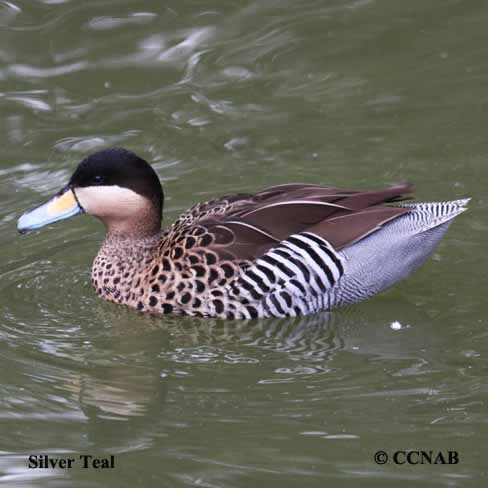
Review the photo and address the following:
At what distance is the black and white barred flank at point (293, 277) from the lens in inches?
309

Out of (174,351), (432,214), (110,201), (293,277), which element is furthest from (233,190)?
(174,351)

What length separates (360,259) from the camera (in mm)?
8008

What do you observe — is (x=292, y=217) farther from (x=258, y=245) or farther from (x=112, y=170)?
(x=112, y=170)

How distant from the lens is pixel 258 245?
7.91m

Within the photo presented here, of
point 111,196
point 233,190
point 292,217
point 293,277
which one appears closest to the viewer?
point 293,277

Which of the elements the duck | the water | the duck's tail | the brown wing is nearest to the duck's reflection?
the water

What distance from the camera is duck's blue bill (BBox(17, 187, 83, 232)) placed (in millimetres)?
8156

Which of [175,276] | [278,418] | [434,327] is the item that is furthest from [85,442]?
[434,327]

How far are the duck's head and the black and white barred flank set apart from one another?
899mm

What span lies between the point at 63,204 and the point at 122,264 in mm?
543

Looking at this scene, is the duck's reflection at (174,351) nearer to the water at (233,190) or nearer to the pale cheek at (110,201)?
the water at (233,190)

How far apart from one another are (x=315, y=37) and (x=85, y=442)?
6.38 m

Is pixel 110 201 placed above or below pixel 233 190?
below

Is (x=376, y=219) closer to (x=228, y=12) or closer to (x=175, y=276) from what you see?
(x=175, y=276)
